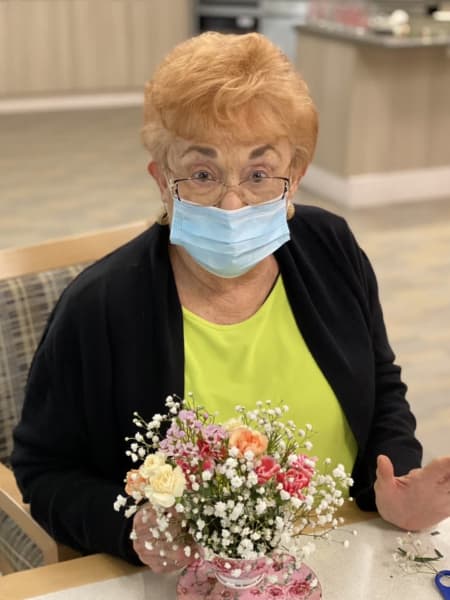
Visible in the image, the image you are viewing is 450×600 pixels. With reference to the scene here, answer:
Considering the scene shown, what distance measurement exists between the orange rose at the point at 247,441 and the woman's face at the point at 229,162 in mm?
462

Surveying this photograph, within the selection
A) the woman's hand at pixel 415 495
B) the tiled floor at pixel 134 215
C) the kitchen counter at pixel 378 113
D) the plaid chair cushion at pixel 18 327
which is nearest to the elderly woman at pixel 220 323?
the woman's hand at pixel 415 495

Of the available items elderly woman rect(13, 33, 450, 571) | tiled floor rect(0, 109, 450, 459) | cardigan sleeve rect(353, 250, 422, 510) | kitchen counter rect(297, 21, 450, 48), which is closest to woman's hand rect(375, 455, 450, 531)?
elderly woman rect(13, 33, 450, 571)

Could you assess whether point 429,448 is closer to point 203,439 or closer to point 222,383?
point 222,383

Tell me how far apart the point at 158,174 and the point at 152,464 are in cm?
59

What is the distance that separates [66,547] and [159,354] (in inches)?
15.6

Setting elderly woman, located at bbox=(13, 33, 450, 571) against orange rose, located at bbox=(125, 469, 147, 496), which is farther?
elderly woman, located at bbox=(13, 33, 450, 571)

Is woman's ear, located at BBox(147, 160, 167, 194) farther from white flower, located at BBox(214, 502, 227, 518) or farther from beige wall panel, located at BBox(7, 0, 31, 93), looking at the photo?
beige wall panel, located at BBox(7, 0, 31, 93)

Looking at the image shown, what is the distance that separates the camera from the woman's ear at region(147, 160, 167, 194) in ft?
4.67

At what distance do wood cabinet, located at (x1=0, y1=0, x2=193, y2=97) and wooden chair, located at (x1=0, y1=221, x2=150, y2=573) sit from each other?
6.71 m

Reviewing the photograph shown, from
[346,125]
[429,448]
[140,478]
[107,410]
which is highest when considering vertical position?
[140,478]

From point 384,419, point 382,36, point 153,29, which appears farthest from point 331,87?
point 384,419

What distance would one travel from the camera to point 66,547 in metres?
1.53

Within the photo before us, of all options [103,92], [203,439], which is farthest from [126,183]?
[203,439]

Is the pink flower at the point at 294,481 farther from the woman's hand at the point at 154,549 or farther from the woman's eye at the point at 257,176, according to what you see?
the woman's eye at the point at 257,176
